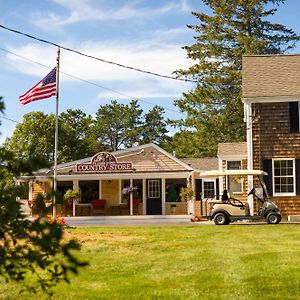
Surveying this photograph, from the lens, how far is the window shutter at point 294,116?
23562 mm

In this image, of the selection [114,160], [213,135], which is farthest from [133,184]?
[213,135]

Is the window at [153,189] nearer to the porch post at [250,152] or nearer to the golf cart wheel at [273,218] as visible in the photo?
the porch post at [250,152]

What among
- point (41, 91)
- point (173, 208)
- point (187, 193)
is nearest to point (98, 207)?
point (173, 208)

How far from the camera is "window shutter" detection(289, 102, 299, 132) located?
23.6m

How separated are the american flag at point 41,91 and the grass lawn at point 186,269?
33.9 feet

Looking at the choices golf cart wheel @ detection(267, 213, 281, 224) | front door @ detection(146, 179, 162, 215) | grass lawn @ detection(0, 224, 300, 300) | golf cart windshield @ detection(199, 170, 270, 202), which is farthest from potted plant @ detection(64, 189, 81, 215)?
grass lawn @ detection(0, 224, 300, 300)

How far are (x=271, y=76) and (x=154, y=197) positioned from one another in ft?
35.9

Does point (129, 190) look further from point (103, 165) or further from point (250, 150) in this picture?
point (250, 150)

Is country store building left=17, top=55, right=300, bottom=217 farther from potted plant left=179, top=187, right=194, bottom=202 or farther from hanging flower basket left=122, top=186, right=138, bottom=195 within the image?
potted plant left=179, top=187, right=194, bottom=202

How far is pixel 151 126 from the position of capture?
74.0m

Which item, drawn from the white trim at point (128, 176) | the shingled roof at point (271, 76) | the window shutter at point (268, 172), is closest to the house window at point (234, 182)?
the window shutter at point (268, 172)

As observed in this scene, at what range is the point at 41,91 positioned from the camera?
949 inches

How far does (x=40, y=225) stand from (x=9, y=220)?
204 mm

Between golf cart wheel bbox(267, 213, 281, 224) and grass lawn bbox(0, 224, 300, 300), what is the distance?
5.92m
